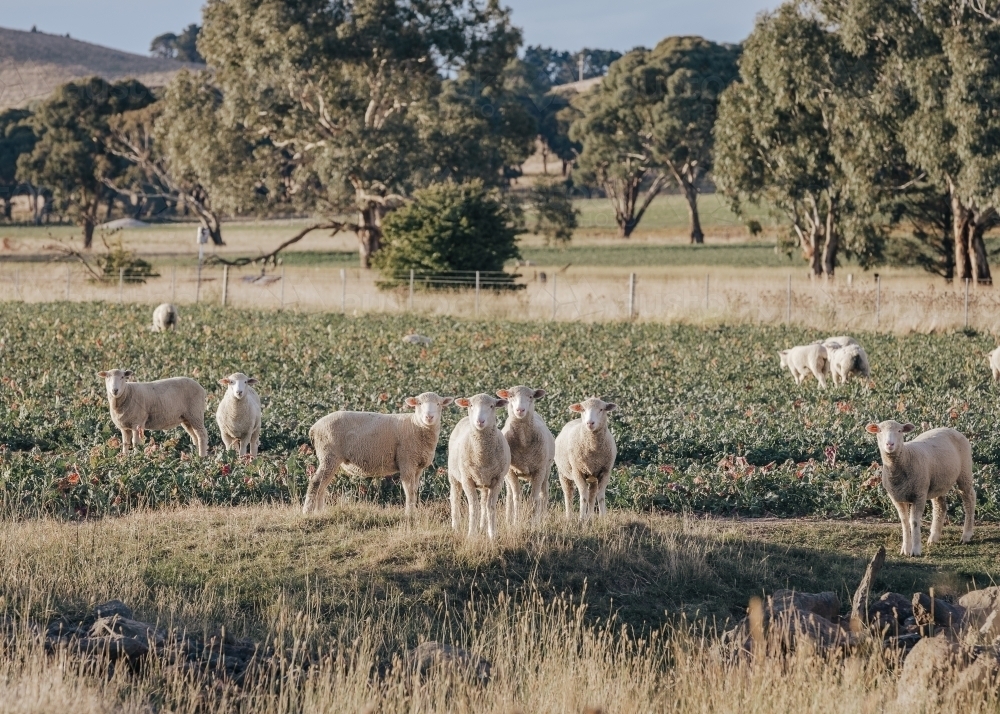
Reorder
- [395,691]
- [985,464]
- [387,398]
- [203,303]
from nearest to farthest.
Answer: [395,691], [985,464], [387,398], [203,303]

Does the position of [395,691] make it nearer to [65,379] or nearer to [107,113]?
[65,379]

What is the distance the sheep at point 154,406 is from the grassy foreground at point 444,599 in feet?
12.4

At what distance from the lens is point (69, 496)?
12508 millimetres

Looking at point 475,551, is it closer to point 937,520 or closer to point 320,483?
point 320,483

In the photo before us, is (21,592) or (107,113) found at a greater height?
(107,113)

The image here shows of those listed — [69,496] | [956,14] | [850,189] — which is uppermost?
[956,14]

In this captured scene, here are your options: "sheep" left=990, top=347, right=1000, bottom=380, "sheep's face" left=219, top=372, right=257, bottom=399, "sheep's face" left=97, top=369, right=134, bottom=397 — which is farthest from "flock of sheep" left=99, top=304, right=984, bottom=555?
"sheep" left=990, top=347, right=1000, bottom=380

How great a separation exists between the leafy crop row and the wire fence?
3.49 m

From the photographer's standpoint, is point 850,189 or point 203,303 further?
point 850,189

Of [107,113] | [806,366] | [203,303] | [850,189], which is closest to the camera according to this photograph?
[806,366]

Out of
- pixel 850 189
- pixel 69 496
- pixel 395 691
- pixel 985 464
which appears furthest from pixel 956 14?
pixel 395 691

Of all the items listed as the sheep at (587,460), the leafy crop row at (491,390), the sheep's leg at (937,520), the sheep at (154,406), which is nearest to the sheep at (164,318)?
the leafy crop row at (491,390)

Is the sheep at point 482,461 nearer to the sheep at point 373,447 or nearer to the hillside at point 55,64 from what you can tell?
the sheep at point 373,447

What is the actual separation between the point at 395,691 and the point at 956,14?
134 feet
